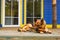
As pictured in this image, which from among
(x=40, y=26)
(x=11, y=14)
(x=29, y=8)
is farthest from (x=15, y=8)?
(x=40, y=26)

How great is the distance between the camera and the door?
9.25 m

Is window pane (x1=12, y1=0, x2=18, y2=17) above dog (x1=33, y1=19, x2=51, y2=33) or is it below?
above

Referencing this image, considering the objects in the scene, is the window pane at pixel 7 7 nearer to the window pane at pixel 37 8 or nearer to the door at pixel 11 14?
the door at pixel 11 14

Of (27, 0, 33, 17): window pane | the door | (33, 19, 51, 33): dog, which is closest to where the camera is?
(33, 19, 51, 33): dog

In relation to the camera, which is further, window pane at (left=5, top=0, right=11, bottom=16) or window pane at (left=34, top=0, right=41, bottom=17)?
window pane at (left=34, top=0, right=41, bottom=17)

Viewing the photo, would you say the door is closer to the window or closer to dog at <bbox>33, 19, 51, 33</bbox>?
the window

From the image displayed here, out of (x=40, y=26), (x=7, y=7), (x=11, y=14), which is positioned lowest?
(x=40, y=26)

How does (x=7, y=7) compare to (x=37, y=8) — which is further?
(x=37, y=8)

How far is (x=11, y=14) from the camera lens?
9.33 meters

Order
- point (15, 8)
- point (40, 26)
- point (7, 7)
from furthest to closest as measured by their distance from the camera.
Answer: point (15, 8)
point (7, 7)
point (40, 26)

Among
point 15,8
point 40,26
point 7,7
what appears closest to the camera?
point 40,26

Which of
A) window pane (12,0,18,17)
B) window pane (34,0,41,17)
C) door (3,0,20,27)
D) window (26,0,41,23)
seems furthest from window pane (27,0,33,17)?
window pane (12,0,18,17)

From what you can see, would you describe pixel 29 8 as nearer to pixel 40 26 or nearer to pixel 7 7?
pixel 7 7

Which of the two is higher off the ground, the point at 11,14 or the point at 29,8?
the point at 29,8
